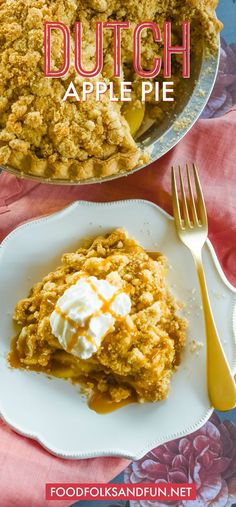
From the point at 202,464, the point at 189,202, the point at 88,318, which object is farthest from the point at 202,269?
the point at 202,464

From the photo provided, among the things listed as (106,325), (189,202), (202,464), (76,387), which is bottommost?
(202,464)

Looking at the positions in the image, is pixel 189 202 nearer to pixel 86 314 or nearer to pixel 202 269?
pixel 202 269

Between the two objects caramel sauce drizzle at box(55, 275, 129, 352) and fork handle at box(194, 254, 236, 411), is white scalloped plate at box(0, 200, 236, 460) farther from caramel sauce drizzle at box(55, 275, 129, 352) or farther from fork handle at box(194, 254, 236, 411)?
caramel sauce drizzle at box(55, 275, 129, 352)

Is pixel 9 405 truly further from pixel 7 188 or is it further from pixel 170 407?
pixel 7 188

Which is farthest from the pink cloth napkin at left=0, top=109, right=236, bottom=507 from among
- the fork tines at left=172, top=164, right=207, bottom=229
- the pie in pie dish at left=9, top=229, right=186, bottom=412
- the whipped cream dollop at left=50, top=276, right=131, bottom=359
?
the whipped cream dollop at left=50, top=276, right=131, bottom=359

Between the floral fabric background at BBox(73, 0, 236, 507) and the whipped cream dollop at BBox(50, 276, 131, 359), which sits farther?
the floral fabric background at BBox(73, 0, 236, 507)

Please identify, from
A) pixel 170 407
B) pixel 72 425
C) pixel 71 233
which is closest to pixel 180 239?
pixel 71 233

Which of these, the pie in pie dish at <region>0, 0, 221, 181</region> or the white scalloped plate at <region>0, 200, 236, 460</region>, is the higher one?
the pie in pie dish at <region>0, 0, 221, 181</region>
